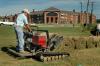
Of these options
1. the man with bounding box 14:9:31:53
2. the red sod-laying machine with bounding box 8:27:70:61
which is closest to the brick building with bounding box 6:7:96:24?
the red sod-laying machine with bounding box 8:27:70:61

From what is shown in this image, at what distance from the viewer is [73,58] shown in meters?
14.8

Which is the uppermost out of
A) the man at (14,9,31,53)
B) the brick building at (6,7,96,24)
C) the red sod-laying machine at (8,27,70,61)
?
the man at (14,9,31,53)

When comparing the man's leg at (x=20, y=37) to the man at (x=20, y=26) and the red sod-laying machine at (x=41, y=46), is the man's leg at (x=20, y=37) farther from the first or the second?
the red sod-laying machine at (x=41, y=46)

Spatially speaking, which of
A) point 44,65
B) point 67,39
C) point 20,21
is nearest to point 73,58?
point 44,65

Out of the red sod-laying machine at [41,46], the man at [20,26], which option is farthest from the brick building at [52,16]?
the man at [20,26]

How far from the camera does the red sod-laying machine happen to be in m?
14.6

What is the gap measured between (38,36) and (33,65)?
115 inches

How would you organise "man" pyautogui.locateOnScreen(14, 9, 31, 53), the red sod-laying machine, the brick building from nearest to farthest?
the red sod-laying machine
"man" pyautogui.locateOnScreen(14, 9, 31, 53)
the brick building

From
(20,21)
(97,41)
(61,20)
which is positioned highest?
(20,21)

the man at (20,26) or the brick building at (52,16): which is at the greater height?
the man at (20,26)

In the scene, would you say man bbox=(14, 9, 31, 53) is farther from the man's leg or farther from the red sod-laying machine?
the red sod-laying machine

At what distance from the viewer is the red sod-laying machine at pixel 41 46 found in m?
14.6

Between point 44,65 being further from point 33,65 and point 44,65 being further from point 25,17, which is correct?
point 25,17

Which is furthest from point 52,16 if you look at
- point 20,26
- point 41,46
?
point 41,46
